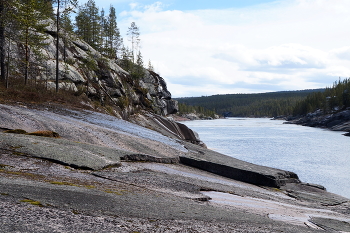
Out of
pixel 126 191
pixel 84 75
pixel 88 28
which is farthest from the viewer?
pixel 88 28

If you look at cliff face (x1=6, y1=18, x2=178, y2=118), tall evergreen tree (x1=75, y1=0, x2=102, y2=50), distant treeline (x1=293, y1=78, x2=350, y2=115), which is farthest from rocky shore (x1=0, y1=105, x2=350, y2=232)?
distant treeline (x1=293, y1=78, x2=350, y2=115)

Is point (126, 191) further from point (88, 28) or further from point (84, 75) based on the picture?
point (88, 28)

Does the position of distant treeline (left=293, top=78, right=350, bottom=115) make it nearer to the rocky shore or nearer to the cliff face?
the cliff face

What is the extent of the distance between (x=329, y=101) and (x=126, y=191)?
445ft

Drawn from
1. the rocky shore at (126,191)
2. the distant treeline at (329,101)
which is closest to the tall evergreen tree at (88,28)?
the rocky shore at (126,191)

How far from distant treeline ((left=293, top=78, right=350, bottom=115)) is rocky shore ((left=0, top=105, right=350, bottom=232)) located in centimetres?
11595

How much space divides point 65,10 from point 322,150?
37.4 m

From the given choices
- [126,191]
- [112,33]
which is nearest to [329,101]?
[112,33]

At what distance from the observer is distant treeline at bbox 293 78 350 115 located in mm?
122438

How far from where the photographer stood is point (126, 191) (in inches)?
351

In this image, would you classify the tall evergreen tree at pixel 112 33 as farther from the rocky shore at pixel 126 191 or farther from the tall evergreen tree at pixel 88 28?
the rocky shore at pixel 126 191

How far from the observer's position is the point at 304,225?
356 inches

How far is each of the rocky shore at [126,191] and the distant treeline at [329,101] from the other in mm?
115954

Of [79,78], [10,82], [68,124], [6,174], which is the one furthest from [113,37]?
[6,174]
